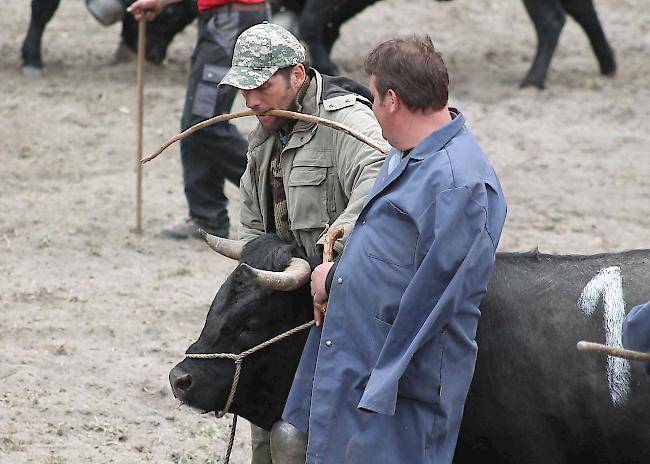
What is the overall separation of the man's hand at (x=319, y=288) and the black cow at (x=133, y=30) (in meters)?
7.97

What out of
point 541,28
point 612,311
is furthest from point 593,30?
point 612,311

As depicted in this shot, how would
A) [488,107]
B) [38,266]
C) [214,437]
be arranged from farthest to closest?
[488,107] < [38,266] < [214,437]

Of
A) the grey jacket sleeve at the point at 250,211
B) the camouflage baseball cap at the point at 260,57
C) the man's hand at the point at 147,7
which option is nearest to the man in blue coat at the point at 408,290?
the camouflage baseball cap at the point at 260,57

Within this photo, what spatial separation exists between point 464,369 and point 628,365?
0.60 metres

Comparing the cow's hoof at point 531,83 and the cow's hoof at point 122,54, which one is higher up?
the cow's hoof at point 531,83

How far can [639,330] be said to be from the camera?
3.31 m

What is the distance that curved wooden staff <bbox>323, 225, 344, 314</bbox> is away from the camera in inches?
155

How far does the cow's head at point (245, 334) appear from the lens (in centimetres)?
413

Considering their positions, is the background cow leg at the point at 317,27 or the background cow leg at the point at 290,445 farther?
the background cow leg at the point at 317,27

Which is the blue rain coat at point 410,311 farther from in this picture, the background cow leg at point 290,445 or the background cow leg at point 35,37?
the background cow leg at point 35,37

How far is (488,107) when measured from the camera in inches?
420

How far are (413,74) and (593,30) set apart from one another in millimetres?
8502

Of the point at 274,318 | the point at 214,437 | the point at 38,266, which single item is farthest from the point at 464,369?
the point at 38,266

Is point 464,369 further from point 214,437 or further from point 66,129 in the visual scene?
point 66,129
